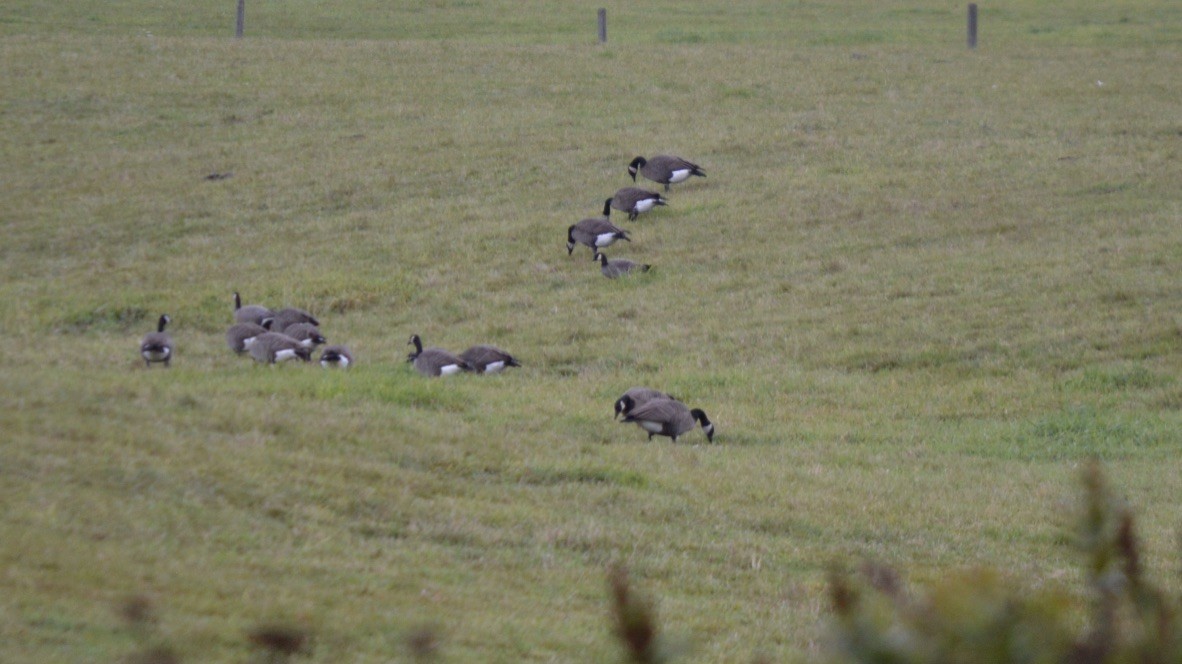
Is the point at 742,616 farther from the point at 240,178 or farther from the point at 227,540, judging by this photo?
the point at 240,178

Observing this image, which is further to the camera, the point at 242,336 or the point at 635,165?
the point at 635,165

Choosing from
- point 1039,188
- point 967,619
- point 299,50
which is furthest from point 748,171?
point 967,619

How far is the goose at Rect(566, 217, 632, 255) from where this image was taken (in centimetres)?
2198

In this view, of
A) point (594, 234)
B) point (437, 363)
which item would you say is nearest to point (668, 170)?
point (594, 234)

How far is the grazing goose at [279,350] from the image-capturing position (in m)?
15.3

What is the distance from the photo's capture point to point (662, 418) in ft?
43.5

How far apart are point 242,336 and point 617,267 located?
23.5 ft

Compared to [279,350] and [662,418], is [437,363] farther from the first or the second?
[662,418]

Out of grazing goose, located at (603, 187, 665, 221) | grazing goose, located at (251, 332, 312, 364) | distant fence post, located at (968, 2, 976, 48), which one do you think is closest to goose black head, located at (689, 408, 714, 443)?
grazing goose, located at (251, 332, 312, 364)

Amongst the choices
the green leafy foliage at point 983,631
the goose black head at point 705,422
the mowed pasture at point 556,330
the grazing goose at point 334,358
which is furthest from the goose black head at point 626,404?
the green leafy foliage at point 983,631

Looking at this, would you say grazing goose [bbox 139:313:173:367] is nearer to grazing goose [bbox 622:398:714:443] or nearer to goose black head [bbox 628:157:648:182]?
grazing goose [bbox 622:398:714:443]

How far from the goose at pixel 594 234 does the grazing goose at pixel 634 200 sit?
170 cm

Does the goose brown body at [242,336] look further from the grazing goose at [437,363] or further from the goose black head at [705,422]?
the goose black head at [705,422]

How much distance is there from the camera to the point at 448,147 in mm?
30250
